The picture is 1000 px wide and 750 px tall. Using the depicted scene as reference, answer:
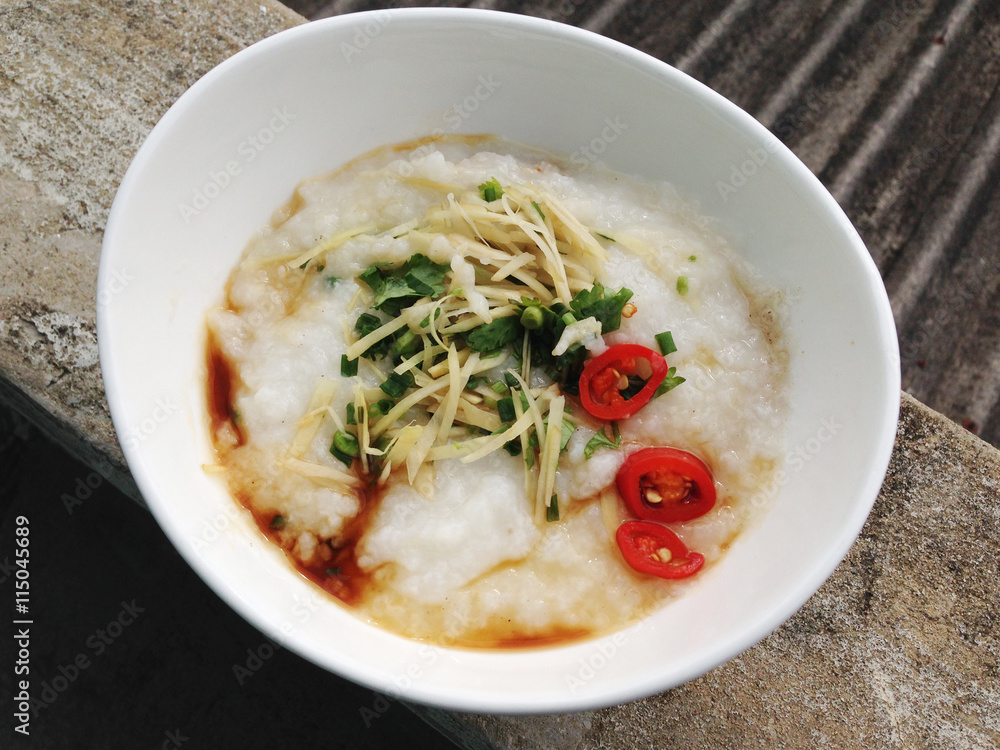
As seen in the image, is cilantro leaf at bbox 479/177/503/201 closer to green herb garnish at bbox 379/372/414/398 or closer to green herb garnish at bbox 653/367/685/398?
green herb garnish at bbox 379/372/414/398

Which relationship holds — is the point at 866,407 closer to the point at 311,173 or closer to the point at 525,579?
the point at 525,579

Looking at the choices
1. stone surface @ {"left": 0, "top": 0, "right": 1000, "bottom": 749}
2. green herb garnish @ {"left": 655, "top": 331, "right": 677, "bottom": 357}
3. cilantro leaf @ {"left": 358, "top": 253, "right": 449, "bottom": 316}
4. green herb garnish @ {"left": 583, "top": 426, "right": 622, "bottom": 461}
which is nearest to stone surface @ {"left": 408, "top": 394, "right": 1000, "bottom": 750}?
stone surface @ {"left": 0, "top": 0, "right": 1000, "bottom": 749}

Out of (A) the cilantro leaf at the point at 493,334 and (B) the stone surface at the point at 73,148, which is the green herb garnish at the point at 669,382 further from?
(B) the stone surface at the point at 73,148

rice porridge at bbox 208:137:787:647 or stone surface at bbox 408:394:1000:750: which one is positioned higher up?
rice porridge at bbox 208:137:787:647

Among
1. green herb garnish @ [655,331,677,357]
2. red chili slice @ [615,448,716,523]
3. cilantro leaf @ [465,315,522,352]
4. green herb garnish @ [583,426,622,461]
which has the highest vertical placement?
cilantro leaf @ [465,315,522,352]

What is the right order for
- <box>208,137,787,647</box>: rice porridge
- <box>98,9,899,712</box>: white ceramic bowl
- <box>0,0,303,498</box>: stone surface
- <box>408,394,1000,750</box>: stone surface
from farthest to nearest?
1. <box>0,0,303,498</box>: stone surface
2. <box>408,394,1000,750</box>: stone surface
3. <box>208,137,787,647</box>: rice porridge
4. <box>98,9,899,712</box>: white ceramic bowl

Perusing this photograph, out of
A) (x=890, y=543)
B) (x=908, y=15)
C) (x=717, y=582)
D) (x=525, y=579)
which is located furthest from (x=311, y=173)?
(x=908, y=15)

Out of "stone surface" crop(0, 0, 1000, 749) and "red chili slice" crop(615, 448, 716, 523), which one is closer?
"red chili slice" crop(615, 448, 716, 523)

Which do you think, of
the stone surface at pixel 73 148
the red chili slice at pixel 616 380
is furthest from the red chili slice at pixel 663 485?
the stone surface at pixel 73 148
